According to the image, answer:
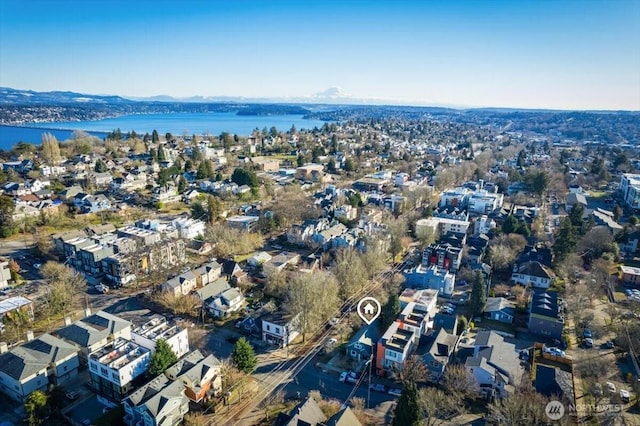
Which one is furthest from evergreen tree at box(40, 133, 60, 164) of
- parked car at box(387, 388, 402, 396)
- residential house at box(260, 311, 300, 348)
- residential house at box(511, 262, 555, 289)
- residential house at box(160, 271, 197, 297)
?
residential house at box(511, 262, 555, 289)

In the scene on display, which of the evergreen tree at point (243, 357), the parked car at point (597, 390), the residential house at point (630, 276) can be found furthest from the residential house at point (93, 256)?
the residential house at point (630, 276)

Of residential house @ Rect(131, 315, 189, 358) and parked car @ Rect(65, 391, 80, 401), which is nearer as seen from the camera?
parked car @ Rect(65, 391, 80, 401)

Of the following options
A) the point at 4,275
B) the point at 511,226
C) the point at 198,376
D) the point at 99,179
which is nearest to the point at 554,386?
the point at 198,376

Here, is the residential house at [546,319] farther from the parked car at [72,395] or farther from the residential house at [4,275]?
the residential house at [4,275]

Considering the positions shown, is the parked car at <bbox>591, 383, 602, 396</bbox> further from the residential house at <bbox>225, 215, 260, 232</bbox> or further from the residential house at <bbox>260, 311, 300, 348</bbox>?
the residential house at <bbox>225, 215, 260, 232</bbox>

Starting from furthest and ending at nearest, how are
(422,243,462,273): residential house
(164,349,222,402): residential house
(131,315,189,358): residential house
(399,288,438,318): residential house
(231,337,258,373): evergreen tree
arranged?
(422,243,462,273): residential house < (399,288,438,318): residential house < (131,315,189,358): residential house < (231,337,258,373): evergreen tree < (164,349,222,402): residential house
